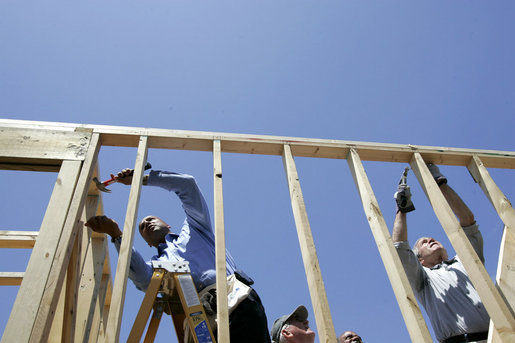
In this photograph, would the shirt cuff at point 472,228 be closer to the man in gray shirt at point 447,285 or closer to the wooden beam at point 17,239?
the man in gray shirt at point 447,285

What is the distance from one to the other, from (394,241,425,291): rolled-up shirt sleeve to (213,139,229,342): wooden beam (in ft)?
5.96

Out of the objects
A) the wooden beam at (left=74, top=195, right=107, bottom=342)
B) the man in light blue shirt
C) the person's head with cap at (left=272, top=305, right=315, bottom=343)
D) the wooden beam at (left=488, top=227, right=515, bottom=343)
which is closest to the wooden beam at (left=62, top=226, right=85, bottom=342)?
the man in light blue shirt

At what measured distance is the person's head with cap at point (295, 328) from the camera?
2924mm

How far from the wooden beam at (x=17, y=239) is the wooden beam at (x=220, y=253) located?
2.34 m

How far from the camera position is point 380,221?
8.07 feet

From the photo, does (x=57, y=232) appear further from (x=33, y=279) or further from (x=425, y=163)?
(x=425, y=163)

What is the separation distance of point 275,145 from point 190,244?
1.00m

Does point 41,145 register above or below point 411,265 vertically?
above

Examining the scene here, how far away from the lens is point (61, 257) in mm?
2018

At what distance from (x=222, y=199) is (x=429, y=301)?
214 centimetres

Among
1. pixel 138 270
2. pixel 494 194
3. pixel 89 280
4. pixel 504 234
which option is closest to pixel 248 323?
pixel 138 270

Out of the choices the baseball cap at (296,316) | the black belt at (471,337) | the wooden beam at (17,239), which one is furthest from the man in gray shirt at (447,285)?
the wooden beam at (17,239)

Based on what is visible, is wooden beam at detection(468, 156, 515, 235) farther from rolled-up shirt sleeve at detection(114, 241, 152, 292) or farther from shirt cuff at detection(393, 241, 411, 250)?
rolled-up shirt sleeve at detection(114, 241, 152, 292)

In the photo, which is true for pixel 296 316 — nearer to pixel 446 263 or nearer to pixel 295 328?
pixel 295 328
